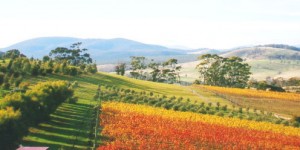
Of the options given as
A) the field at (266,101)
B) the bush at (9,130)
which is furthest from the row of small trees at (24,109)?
the field at (266,101)

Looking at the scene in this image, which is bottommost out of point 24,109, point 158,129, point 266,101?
point 266,101

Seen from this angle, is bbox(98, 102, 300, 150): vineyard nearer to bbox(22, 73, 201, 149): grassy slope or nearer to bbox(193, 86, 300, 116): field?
bbox(22, 73, 201, 149): grassy slope

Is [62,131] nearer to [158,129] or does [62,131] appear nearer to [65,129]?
[65,129]

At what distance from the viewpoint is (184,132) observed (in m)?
35.6

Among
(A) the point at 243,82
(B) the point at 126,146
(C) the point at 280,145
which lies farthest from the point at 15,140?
(A) the point at 243,82

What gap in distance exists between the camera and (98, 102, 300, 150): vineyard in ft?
103

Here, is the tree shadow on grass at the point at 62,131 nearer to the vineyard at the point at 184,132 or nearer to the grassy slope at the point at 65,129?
the grassy slope at the point at 65,129

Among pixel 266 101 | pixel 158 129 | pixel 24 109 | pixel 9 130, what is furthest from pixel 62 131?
pixel 266 101

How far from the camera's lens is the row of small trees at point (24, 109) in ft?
78.0

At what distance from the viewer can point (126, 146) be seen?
29.0m

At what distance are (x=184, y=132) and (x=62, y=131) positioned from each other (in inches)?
377

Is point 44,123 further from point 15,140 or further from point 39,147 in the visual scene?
point 15,140

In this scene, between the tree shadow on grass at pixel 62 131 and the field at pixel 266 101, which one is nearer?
the tree shadow on grass at pixel 62 131

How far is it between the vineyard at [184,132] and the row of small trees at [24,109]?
465cm
